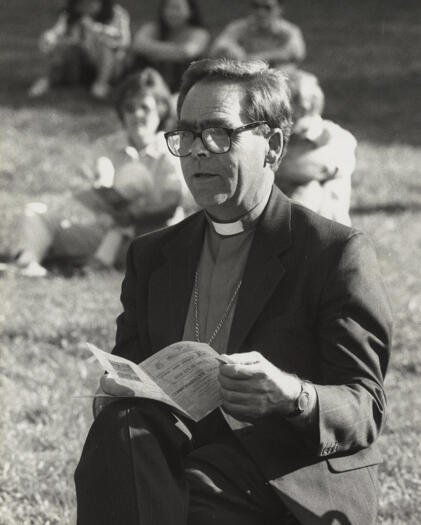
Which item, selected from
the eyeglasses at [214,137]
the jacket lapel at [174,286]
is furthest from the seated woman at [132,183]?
the eyeglasses at [214,137]

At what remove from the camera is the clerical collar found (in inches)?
128

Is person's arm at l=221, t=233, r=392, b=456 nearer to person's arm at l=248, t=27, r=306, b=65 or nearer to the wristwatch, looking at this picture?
the wristwatch

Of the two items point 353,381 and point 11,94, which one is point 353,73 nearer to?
point 11,94

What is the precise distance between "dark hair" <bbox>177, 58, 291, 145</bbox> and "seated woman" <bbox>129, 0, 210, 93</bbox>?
9.04 metres

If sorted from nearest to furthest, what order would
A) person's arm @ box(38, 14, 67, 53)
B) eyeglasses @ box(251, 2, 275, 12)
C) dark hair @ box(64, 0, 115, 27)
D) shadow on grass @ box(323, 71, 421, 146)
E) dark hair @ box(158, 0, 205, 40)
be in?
shadow on grass @ box(323, 71, 421, 146), eyeglasses @ box(251, 2, 275, 12), dark hair @ box(158, 0, 205, 40), person's arm @ box(38, 14, 67, 53), dark hair @ box(64, 0, 115, 27)

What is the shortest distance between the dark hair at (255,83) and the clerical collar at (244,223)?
0.22 m

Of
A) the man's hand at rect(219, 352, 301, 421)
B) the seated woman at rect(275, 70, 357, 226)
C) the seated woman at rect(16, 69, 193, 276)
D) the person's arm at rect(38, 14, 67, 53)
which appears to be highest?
the man's hand at rect(219, 352, 301, 421)

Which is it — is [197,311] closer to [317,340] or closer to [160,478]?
[317,340]

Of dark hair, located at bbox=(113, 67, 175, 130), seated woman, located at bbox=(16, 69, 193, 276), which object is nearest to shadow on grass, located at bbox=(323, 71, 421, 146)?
dark hair, located at bbox=(113, 67, 175, 130)

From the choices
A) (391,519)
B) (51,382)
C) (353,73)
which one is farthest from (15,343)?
(353,73)

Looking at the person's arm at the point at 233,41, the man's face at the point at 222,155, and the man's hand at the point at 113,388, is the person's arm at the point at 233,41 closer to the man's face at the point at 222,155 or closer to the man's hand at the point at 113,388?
the man's face at the point at 222,155

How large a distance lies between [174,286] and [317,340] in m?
0.51

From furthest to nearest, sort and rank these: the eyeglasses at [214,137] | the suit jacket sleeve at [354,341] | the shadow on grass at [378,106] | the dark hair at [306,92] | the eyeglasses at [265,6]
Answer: the eyeglasses at [265,6], the shadow on grass at [378,106], the dark hair at [306,92], the eyeglasses at [214,137], the suit jacket sleeve at [354,341]

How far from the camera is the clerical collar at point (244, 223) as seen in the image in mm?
3264
